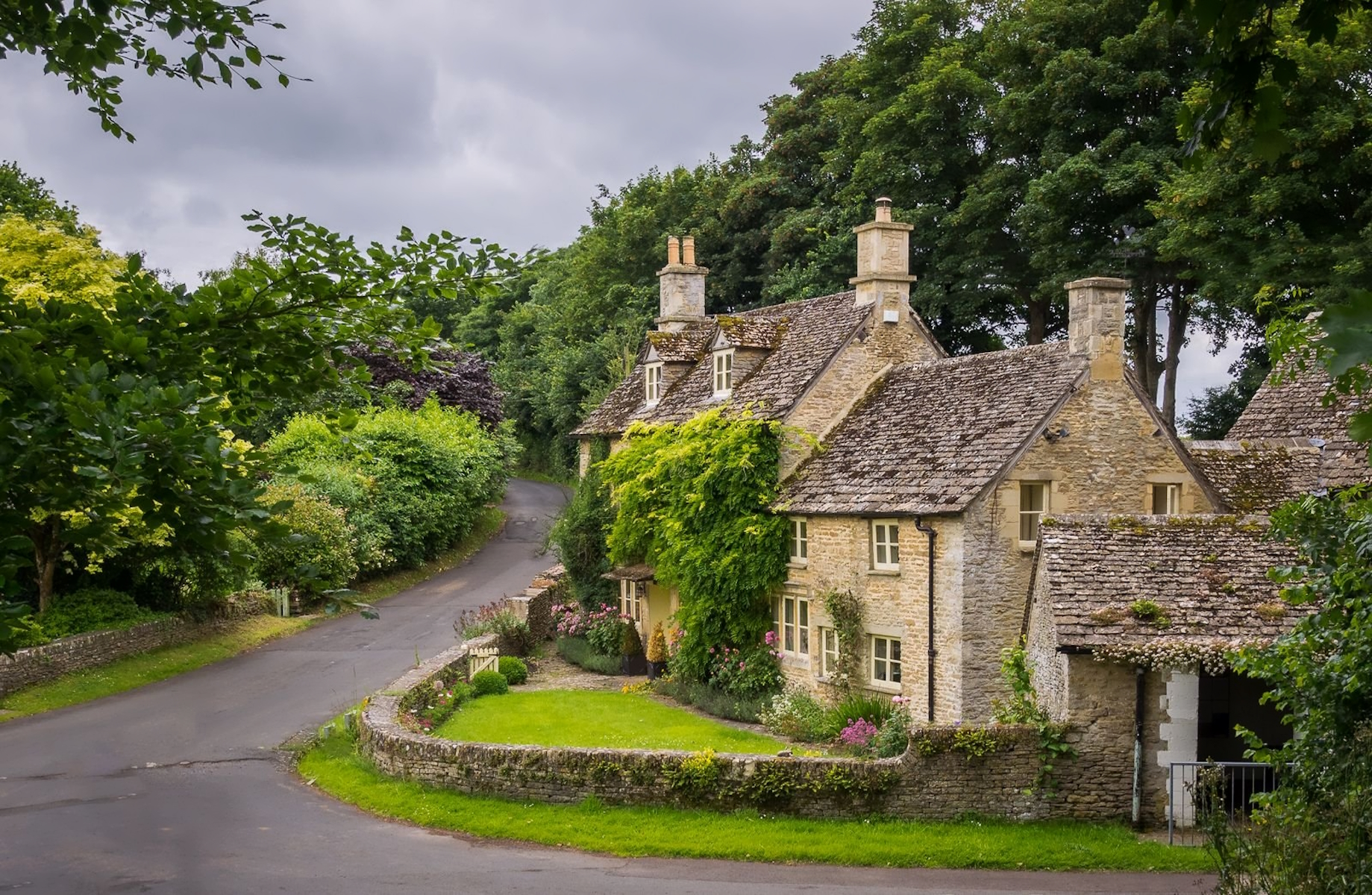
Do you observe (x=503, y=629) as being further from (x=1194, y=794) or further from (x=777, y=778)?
(x=1194, y=794)

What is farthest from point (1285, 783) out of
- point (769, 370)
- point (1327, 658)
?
point (769, 370)

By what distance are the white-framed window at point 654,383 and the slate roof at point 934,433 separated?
777cm

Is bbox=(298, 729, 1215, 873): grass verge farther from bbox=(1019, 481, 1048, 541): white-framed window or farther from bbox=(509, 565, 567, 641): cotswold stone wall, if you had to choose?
bbox=(509, 565, 567, 641): cotswold stone wall

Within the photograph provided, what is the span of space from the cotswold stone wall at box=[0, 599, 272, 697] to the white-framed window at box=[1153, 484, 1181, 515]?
22.9 metres

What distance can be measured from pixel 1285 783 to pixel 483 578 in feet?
127

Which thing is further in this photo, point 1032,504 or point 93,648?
point 93,648

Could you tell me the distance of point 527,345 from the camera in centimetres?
8094

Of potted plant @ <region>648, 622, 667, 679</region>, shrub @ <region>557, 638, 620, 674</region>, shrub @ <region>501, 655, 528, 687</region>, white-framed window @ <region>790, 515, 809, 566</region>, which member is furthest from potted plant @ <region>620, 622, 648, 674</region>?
white-framed window @ <region>790, 515, 809, 566</region>

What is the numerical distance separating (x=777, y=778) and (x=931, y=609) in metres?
6.03

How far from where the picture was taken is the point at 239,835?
18.8 meters

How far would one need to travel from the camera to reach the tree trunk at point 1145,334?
123 ft

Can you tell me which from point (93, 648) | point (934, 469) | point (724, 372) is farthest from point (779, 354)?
point (93, 648)

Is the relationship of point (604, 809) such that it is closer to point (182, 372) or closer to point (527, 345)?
point (182, 372)

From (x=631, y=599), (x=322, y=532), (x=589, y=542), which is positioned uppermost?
(x=322, y=532)
